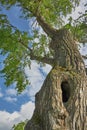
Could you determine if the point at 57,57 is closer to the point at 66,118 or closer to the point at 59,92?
the point at 59,92

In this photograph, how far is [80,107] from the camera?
10609mm

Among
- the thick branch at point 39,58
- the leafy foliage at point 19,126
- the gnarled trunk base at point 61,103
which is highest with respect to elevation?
the thick branch at point 39,58

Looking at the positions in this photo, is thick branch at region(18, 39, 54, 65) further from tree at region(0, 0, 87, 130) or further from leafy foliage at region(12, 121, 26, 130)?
leafy foliage at region(12, 121, 26, 130)

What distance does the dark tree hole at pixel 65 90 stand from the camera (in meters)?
10.8

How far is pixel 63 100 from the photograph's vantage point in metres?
10.7

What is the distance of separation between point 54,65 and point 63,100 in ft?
5.29

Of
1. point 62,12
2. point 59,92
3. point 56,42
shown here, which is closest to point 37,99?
point 59,92

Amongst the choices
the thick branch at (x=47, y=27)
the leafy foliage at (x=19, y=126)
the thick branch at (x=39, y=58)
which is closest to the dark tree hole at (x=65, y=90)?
the thick branch at (x=39, y=58)

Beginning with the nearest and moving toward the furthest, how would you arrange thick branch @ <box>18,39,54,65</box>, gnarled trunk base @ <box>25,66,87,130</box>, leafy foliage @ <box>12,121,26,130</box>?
gnarled trunk base @ <box>25,66,87,130</box> < thick branch @ <box>18,39,54,65</box> < leafy foliage @ <box>12,121,26,130</box>

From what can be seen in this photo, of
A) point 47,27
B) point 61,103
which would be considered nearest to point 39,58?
point 47,27

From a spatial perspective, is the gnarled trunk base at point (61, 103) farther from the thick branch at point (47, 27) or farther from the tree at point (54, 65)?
the thick branch at point (47, 27)

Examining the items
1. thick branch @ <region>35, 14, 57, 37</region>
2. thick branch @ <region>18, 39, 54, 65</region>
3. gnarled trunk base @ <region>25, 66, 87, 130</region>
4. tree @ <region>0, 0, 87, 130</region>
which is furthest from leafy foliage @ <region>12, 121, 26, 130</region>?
gnarled trunk base @ <region>25, 66, 87, 130</region>

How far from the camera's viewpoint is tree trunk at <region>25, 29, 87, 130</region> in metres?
9.91

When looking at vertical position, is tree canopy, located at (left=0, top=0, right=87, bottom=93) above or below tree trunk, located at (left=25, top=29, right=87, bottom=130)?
above
